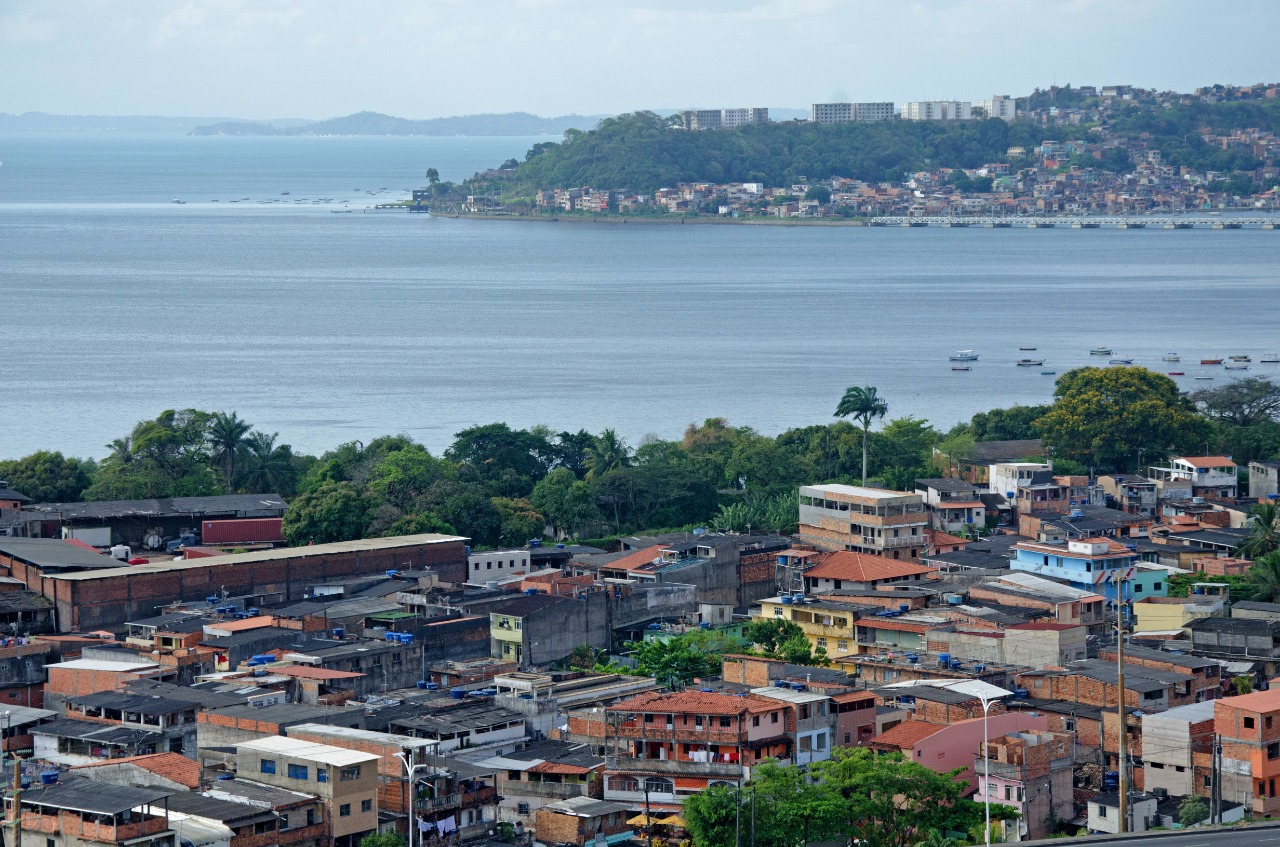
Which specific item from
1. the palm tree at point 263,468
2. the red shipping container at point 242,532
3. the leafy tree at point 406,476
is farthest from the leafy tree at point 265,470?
the red shipping container at point 242,532

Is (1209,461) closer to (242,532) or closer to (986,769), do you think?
(242,532)

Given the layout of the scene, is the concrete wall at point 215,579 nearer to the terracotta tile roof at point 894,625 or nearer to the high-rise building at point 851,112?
the terracotta tile roof at point 894,625

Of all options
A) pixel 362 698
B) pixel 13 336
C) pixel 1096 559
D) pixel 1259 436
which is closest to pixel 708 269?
pixel 13 336

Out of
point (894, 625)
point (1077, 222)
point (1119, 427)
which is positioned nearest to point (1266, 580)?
point (894, 625)

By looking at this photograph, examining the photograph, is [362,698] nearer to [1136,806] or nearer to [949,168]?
[1136,806]

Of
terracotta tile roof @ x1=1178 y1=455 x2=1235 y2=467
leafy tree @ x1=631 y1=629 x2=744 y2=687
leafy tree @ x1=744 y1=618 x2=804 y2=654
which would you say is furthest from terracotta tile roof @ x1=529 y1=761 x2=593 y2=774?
terracotta tile roof @ x1=1178 y1=455 x2=1235 y2=467

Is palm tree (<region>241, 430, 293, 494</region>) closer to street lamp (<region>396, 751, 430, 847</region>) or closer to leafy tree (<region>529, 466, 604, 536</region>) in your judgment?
leafy tree (<region>529, 466, 604, 536</region>)
